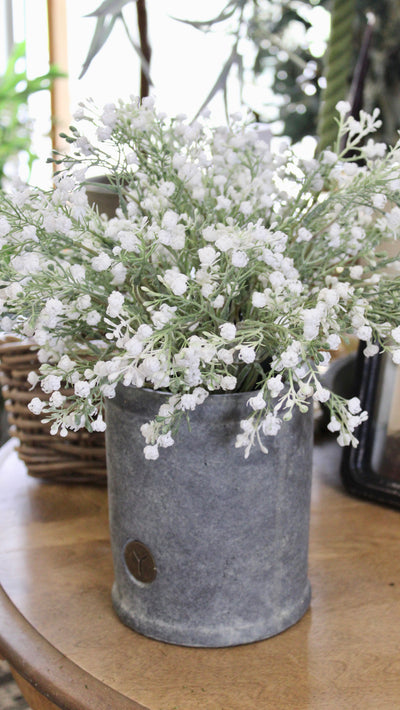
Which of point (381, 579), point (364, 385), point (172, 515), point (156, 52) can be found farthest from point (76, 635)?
point (156, 52)

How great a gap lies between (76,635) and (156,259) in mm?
295

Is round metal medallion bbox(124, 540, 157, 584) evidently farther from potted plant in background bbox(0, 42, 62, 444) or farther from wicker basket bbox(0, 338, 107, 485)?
potted plant in background bbox(0, 42, 62, 444)

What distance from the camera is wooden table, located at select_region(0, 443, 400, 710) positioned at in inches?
17.6

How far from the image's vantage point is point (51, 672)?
0.46 metres

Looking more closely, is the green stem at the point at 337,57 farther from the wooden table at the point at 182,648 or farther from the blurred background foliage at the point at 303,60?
the blurred background foliage at the point at 303,60

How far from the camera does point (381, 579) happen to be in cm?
59

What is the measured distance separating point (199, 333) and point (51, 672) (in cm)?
26

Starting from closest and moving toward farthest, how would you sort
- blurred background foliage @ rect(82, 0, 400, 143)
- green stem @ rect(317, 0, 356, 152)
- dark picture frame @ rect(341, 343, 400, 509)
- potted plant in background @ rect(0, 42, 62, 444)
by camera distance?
dark picture frame @ rect(341, 343, 400, 509), green stem @ rect(317, 0, 356, 152), blurred background foliage @ rect(82, 0, 400, 143), potted plant in background @ rect(0, 42, 62, 444)

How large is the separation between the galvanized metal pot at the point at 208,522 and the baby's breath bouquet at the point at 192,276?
0.02 metres

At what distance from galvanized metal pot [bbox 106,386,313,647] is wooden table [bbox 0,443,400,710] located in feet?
0.08

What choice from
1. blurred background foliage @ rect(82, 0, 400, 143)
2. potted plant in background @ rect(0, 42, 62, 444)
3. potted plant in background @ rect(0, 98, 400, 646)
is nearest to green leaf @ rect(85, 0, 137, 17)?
potted plant in background @ rect(0, 98, 400, 646)

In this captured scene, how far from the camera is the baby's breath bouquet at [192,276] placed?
1.26 ft

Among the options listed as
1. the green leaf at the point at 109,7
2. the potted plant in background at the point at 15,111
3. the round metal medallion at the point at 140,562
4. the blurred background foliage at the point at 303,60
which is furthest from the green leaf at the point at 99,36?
the potted plant in background at the point at 15,111

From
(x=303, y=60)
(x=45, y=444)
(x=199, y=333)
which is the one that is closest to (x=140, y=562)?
(x=199, y=333)
